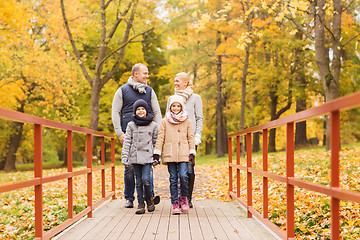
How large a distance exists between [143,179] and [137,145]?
1.67 feet

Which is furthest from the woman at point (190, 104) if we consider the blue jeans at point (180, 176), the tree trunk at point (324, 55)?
the tree trunk at point (324, 55)

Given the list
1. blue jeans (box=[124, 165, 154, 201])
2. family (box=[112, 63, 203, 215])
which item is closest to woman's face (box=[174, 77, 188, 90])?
family (box=[112, 63, 203, 215])

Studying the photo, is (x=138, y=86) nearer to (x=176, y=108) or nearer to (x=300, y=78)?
(x=176, y=108)

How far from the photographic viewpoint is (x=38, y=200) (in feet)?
11.5

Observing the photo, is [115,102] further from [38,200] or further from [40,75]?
[40,75]

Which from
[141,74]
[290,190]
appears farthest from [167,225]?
[141,74]

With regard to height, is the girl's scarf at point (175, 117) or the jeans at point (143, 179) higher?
the girl's scarf at point (175, 117)

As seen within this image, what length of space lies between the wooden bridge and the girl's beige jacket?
2.66 ft

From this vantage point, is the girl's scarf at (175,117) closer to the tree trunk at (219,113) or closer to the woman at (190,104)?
the woman at (190,104)

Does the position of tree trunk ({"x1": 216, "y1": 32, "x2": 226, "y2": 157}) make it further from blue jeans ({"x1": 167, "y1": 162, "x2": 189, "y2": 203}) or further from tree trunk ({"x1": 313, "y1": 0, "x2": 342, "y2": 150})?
blue jeans ({"x1": 167, "y1": 162, "x2": 189, "y2": 203})

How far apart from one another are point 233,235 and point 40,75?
56.4ft

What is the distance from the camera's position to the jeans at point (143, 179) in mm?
5730

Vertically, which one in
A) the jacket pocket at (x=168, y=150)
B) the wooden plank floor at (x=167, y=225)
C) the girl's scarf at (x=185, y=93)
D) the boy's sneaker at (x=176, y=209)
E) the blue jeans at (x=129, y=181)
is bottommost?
the wooden plank floor at (x=167, y=225)

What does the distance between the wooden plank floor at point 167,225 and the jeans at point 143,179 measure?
0.90 feet
